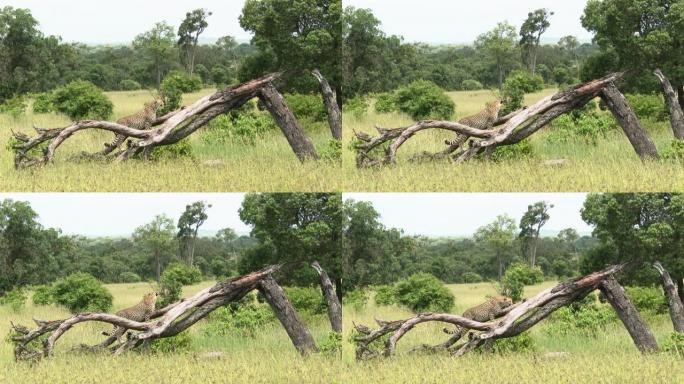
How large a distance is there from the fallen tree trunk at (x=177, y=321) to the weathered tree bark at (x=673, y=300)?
5.27 meters

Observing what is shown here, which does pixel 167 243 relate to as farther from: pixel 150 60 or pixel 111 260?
pixel 150 60

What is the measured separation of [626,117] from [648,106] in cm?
48

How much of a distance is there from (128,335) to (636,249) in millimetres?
7544

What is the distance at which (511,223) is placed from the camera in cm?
2081

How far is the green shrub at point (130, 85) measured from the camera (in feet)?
71.9

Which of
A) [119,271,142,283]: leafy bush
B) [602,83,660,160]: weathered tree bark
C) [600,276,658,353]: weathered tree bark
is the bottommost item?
[600,276,658,353]: weathered tree bark

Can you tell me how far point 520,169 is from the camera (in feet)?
68.6

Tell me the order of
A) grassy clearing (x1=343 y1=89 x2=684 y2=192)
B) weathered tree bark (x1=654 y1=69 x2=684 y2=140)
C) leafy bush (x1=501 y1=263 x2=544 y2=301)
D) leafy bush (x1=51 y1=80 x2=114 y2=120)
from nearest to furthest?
grassy clearing (x1=343 y1=89 x2=684 y2=192), leafy bush (x1=501 y1=263 x2=544 y2=301), weathered tree bark (x1=654 y1=69 x2=684 y2=140), leafy bush (x1=51 y1=80 x2=114 y2=120)

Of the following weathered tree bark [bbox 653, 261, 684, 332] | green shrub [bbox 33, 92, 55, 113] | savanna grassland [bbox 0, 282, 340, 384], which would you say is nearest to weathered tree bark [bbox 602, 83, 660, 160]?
weathered tree bark [bbox 653, 261, 684, 332]

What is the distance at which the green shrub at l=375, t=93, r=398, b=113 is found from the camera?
21.2 meters

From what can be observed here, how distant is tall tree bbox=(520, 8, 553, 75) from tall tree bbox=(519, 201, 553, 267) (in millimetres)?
2308

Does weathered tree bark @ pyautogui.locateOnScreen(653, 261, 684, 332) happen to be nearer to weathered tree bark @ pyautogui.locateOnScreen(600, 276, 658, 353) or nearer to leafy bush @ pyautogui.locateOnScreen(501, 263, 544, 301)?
weathered tree bark @ pyautogui.locateOnScreen(600, 276, 658, 353)

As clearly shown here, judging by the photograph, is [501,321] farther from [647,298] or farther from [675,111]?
[675,111]

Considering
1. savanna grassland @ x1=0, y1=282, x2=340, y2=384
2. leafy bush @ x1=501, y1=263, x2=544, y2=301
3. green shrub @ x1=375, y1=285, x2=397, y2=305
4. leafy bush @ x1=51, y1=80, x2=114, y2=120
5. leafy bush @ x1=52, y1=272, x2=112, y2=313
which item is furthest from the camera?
leafy bush @ x1=51, y1=80, x2=114, y2=120
